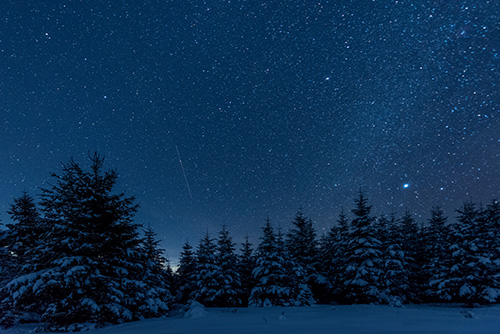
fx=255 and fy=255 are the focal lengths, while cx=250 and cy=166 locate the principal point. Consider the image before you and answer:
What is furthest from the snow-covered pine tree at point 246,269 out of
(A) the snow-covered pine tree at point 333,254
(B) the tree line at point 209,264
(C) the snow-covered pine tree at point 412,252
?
(C) the snow-covered pine tree at point 412,252

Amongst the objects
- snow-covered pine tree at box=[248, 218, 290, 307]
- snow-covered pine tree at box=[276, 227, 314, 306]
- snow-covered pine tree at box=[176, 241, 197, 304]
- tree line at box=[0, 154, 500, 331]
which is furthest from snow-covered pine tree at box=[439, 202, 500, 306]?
snow-covered pine tree at box=[176, 241, 197, 304]

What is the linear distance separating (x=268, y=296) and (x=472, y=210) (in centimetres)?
1921

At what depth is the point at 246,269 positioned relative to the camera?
28141 mm

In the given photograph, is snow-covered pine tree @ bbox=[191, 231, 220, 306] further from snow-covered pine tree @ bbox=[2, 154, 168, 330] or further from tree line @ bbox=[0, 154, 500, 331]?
snow-covered pine tree @ bbox=[2, 154, 168, 330]

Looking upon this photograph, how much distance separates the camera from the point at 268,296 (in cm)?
2056

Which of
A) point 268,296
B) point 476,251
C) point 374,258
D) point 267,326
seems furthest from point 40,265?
point 476,251

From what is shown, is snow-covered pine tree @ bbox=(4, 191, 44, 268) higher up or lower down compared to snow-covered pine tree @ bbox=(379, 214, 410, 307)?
higher up

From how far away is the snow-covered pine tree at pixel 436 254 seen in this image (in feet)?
77.5

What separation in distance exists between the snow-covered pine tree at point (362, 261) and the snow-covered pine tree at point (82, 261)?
15427 millimetres

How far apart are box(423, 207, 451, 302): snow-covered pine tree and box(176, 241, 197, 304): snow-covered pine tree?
75.3 ft

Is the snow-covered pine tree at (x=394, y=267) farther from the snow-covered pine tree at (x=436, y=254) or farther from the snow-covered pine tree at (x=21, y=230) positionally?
the snow-covered pine tree at (x=21, y=230)

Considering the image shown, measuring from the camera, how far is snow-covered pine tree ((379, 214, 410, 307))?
76.6 feet

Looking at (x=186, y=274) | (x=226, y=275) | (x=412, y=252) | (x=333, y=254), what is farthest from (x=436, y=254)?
(x=186, y=274)

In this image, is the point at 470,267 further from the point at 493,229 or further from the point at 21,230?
the point at 21,230
